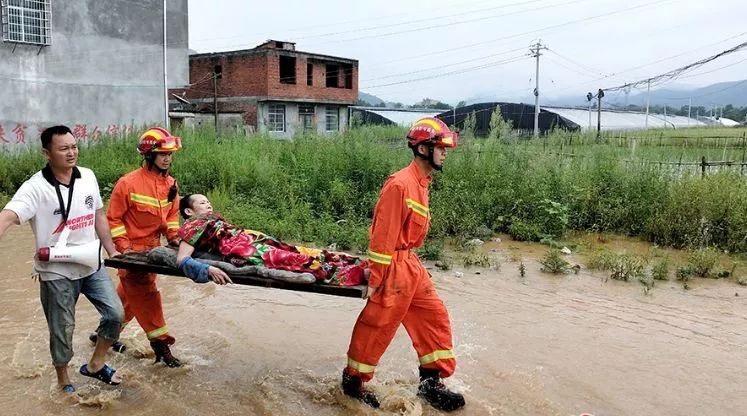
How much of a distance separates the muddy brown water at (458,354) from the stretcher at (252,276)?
1.00m

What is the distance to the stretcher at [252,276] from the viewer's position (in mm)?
3842

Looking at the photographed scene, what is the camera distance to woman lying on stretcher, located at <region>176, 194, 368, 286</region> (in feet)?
13.5

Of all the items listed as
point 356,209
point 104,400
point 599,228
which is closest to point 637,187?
point 599,228

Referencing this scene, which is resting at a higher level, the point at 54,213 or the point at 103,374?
the point at 54,213

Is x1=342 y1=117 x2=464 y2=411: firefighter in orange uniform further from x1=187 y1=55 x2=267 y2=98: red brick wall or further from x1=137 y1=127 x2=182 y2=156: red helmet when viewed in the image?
x1=187 y1=55 x2=267 y2=98: red brick wall

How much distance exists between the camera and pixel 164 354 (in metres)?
4.94

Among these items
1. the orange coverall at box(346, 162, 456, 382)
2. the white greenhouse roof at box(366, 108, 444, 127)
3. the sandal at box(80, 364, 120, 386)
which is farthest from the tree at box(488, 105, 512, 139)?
the white greenhouse roof at box(366, 108, 444, 127)

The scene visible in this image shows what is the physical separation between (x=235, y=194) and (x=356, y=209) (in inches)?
106

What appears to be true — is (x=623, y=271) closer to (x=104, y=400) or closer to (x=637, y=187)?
(x=637, y=187)

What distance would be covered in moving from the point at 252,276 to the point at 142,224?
1.22 m

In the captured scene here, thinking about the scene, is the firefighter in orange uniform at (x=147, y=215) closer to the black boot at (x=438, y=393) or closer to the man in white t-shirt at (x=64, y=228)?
the man in white t-shirt at (x=64, y=228)

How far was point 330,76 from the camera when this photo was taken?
37.4m

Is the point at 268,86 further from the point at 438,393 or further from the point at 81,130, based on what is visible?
the point at 438,393

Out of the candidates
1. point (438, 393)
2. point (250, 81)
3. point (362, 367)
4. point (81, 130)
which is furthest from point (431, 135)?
point (250, 81)
